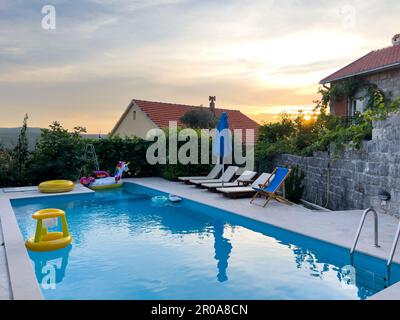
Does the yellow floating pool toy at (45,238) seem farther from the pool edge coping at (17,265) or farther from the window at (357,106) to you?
the window at (357,106)

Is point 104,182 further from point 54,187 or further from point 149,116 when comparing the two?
point 149,116

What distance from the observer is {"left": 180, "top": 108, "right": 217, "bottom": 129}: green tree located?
22891mm

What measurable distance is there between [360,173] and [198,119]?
50.5 ft

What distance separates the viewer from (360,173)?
8336 mm

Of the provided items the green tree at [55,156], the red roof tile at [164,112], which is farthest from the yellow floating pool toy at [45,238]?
the red roof tile at [164,112]

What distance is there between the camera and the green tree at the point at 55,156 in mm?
13281

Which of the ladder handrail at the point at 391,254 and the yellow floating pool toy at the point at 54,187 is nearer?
the ladder handrail at the point at 391,254

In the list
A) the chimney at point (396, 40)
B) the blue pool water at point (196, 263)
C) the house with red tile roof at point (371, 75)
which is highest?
the chimney at point (396, 40)

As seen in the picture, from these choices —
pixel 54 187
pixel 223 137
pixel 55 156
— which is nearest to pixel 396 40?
pixel 223 137

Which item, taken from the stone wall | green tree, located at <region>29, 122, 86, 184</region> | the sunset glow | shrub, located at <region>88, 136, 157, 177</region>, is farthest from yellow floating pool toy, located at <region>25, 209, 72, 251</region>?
shrub, located at <region>88, 136, 157, 177</region>

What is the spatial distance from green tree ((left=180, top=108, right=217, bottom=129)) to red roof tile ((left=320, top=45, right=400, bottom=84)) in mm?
8294

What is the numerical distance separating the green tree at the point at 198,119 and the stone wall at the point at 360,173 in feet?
41.9
